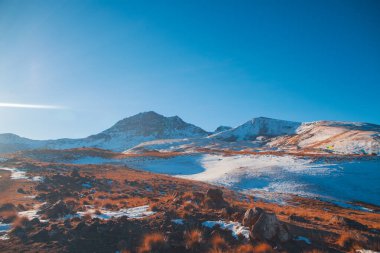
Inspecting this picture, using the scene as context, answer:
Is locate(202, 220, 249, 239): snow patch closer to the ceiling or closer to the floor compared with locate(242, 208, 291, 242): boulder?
closer to the floor

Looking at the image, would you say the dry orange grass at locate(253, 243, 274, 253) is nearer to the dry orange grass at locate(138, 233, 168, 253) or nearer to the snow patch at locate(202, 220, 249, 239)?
the snow patch at locate(202, 220, 249, 239)

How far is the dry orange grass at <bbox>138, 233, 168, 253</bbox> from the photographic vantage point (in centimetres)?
926

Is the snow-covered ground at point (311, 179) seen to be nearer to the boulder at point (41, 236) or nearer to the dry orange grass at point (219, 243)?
the dry orange grass at point (219, 243)

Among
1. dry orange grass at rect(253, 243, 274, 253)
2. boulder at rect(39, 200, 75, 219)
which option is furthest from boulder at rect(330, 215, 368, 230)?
boulder at rect(39, 200, 75, 219)

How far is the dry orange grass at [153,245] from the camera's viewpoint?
9258mm

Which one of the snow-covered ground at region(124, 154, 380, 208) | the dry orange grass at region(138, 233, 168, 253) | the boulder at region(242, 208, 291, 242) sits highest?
the boulder at region(242, 208, 291, 242)

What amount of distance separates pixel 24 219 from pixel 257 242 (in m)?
11.4

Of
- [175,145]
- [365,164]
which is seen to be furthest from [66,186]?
[175,145]

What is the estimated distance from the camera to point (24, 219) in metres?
12.9

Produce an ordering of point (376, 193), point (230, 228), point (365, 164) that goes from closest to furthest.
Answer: point (230, 228)
point (376, 193)
point (365, 164)

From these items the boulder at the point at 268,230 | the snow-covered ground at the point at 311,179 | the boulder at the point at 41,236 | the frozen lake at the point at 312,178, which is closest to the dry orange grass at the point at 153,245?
the boulder at the point at 268,230

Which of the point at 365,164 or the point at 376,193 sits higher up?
the point at 365,164

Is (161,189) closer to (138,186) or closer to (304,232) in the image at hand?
(138,186)

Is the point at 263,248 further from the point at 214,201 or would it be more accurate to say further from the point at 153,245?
the point at 214,201
